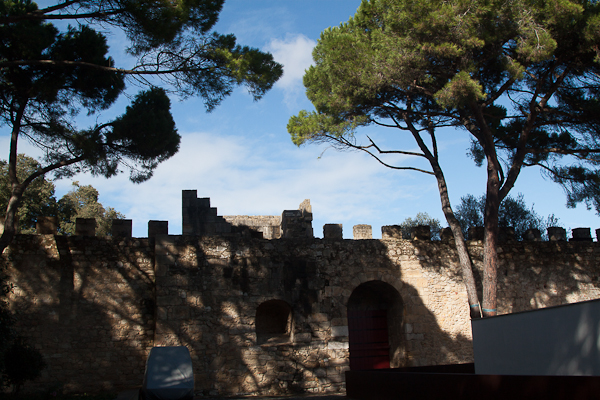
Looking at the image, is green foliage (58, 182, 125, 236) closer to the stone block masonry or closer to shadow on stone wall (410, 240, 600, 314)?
the stone block masonry

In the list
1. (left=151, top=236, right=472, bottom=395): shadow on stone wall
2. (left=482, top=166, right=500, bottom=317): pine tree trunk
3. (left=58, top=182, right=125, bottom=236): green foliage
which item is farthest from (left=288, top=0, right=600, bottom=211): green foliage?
(left=58, top=182, right=125, bottom=236): green foliage

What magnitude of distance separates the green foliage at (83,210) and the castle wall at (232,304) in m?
10.6

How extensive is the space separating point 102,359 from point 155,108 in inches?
191

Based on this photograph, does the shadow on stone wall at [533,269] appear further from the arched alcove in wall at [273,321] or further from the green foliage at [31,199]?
the green foliage at [31,199]

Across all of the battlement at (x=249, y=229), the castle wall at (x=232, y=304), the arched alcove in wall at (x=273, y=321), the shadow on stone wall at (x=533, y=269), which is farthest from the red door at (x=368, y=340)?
the battlement at (x=249, y=229)

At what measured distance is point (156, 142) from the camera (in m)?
9.12

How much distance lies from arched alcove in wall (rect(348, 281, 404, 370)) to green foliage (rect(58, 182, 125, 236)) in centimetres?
1267

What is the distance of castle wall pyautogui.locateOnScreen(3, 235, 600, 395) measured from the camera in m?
8.63

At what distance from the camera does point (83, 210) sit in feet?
66.7

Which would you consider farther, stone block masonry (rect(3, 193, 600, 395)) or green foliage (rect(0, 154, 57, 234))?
green foliage (rect(0, 154, 57, 234))

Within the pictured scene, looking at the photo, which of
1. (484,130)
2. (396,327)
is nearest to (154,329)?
(396,327)

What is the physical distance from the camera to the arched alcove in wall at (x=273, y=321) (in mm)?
9836

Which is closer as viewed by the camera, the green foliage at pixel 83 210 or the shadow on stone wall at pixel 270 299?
the shadow on stone wall at pixel 270 299

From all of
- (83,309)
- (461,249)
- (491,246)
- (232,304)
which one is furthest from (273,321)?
(491,246)
